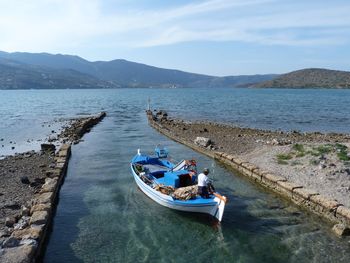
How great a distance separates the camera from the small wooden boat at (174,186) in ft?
57.2

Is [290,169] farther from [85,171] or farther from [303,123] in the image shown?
[303,123]

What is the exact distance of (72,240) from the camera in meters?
15.9

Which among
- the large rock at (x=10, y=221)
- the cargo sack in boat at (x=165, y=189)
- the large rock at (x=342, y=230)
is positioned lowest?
the large rock at (x=10, y=221)

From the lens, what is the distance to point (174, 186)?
65.2 feet

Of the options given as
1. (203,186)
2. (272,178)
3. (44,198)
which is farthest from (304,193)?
(44,198)

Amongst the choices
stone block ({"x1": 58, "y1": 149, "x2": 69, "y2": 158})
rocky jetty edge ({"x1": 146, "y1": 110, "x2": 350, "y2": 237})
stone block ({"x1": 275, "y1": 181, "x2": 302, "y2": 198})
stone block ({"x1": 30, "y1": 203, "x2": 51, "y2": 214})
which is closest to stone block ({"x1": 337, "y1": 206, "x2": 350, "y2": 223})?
rocky jetty edge ({"x1": 146, "y1": 110, "x2": 350, "y2": 237})

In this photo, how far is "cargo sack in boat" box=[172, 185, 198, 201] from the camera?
712 inches

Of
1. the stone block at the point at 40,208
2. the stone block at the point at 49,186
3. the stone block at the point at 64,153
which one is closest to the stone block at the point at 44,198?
the stone block at the point at 40,208

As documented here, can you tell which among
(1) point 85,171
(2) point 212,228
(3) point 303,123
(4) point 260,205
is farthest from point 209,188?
(3) point 303,123

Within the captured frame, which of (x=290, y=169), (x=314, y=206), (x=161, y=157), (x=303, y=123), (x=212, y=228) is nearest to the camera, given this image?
(x=212, y=228)

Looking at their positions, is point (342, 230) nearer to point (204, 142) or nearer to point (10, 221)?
point (10, 221)

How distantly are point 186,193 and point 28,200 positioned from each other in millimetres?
8115

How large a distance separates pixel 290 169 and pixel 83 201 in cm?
1262

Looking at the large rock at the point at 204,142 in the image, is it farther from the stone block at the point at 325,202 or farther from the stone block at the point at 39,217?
the stone block at the point at 39,217
